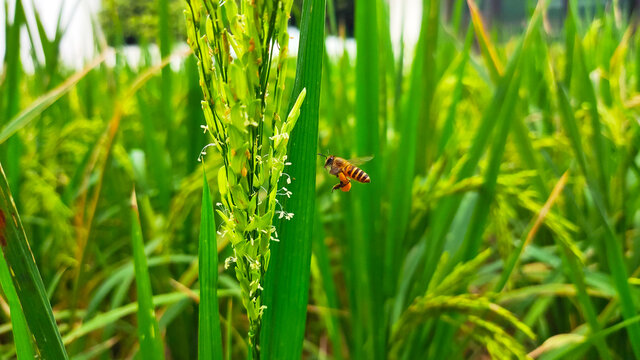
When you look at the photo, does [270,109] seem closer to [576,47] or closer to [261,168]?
[261,168]

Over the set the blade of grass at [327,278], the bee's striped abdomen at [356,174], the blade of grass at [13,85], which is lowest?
the blade of grass at [327,278]

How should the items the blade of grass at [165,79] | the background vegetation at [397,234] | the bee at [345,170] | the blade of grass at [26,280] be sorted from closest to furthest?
the blade of grass at [26,280], the background vegetation at [397,234], the bee at [345,170], the blade of grass at [165,79]

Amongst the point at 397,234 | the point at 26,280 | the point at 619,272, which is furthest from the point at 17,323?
the point at 619,272

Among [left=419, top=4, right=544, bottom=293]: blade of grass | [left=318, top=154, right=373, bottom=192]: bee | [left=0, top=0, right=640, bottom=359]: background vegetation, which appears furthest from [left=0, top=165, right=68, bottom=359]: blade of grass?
[left=419, top=4, right=544, bottom=293]: blade of grass

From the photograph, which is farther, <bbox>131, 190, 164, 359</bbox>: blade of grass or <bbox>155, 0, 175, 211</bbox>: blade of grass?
<bbox>155, 0, 175, 211</bbox>: blade of grass

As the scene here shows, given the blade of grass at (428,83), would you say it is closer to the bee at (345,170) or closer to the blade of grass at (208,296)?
the bee at (345,170)

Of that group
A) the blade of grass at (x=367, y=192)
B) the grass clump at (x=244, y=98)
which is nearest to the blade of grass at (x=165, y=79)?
the blade of grass at (x=367, y=192)

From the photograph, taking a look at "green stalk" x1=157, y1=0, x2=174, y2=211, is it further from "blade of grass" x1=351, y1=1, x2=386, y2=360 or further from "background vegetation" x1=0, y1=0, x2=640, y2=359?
→ "blade of grass" x1=351, y1=1, x2=386, y2=360

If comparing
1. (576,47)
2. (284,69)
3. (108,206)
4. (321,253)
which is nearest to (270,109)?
(284,69)
